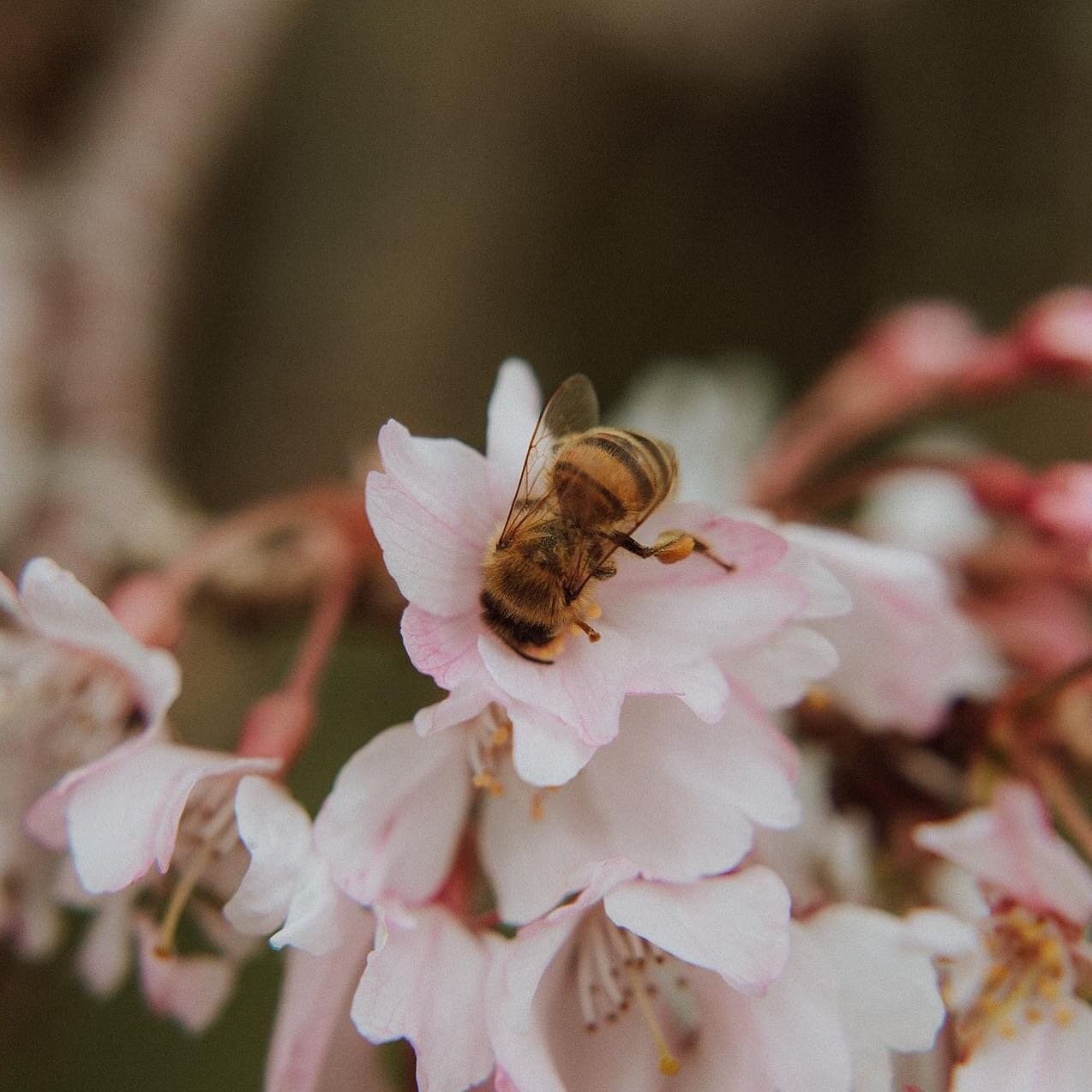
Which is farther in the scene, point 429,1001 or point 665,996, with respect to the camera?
point 665,996

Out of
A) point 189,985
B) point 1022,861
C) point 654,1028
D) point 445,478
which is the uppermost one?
point 445,478

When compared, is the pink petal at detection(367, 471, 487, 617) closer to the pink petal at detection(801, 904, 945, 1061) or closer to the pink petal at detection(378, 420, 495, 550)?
the pink petal at detection(378, 420, 495, 550)

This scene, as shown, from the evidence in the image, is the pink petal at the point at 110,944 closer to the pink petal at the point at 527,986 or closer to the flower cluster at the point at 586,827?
the flower cluster at the point at 586,827

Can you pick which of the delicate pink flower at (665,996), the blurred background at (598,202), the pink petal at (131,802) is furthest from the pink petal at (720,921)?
the blurred background at (598,202)

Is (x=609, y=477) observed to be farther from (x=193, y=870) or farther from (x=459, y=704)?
(x=193, y=870)

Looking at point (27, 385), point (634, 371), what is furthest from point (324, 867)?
point (634, 371)

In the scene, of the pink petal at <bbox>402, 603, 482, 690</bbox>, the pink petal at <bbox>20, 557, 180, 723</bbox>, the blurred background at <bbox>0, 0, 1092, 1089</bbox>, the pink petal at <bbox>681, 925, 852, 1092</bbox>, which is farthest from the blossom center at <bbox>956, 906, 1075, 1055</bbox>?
the blurred background at <bbox>0, 0, 1092, 1089</bbox>

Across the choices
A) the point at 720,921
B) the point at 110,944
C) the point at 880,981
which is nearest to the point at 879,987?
the point at 880,981

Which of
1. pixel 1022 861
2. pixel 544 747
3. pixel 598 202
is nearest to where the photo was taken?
pixel 544 747
